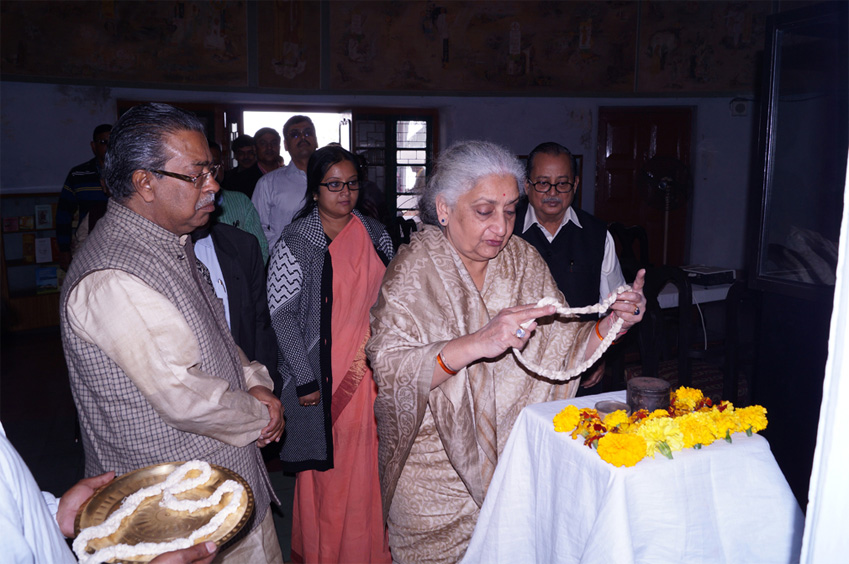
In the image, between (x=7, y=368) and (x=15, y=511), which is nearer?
(x=15, y=511)

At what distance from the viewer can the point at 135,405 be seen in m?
1.84

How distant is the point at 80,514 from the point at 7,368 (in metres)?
5.99

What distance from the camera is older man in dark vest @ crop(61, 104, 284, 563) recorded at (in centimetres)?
174

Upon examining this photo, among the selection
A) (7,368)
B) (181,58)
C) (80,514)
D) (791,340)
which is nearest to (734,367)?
(791,340)

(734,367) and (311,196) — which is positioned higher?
(311,196)

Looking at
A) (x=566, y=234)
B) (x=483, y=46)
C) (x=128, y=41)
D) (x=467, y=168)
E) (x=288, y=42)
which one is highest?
(x=483, y=46)

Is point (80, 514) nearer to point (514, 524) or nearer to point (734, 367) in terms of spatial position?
point (514, 524)

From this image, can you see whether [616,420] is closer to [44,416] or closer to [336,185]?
[336,185]

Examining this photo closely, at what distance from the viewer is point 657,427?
5.92 ft

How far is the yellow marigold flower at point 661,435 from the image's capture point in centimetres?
177

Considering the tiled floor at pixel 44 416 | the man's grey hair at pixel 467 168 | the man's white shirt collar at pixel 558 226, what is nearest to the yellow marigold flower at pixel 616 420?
the man's grey hair at pixel 467 168

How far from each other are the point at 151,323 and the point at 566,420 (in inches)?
49.3

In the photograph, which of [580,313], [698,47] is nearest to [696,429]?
[580,313]

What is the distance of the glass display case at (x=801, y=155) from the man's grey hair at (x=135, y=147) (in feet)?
9.83
